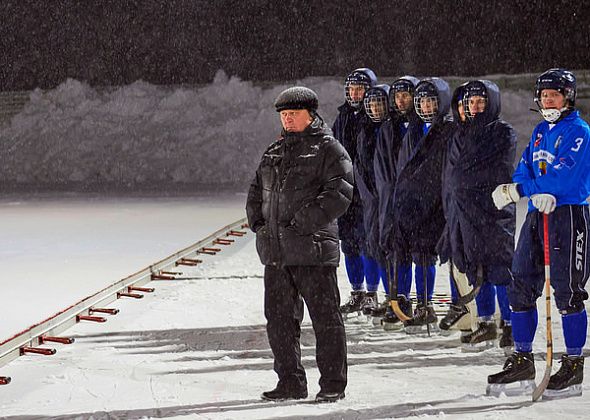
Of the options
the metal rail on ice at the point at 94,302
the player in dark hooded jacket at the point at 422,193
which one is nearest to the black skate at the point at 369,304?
the player in dark hooded jacket at the point at 422,193

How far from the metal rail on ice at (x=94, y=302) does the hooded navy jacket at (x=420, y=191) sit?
2.07 m

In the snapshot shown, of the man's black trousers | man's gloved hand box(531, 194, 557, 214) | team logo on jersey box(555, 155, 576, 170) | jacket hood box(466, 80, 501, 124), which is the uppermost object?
jacket hood box(466, 80, 501, 124)

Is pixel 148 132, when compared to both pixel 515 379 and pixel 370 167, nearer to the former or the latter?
pixel 370 167

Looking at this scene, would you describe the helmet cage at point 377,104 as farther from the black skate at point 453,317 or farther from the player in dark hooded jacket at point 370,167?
the black skate at point 453,317

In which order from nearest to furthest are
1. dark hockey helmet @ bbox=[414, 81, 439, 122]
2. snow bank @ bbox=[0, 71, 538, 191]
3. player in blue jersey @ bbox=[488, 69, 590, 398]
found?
player in blue jersey @ bbox=[488, 69, 590, 398], dark hockey helmet @ bbox=[414, 81, 439, 122], snow bank @ bbox=[0, 71, 538, 191]

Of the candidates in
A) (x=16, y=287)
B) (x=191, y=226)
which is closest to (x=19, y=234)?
(x=191, y=226)

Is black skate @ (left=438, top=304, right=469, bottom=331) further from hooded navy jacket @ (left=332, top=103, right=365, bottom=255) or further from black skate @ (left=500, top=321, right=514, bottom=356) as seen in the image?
hooded navy jacket @ (left=332, top=103, right=365, bottom=255)

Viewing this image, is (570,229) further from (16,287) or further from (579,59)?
(579,59)

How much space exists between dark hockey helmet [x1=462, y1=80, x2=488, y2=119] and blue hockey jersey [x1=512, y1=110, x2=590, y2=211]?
873mm

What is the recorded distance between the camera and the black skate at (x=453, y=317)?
545 cm

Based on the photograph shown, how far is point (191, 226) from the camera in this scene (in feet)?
37.2

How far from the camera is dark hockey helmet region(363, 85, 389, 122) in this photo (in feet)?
18.9

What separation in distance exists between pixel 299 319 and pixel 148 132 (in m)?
18.1

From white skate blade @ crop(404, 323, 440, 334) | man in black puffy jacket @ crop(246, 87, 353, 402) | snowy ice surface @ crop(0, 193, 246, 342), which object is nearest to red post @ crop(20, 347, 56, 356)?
snowy ice surface @ crop(0, 193, 246, 342)
